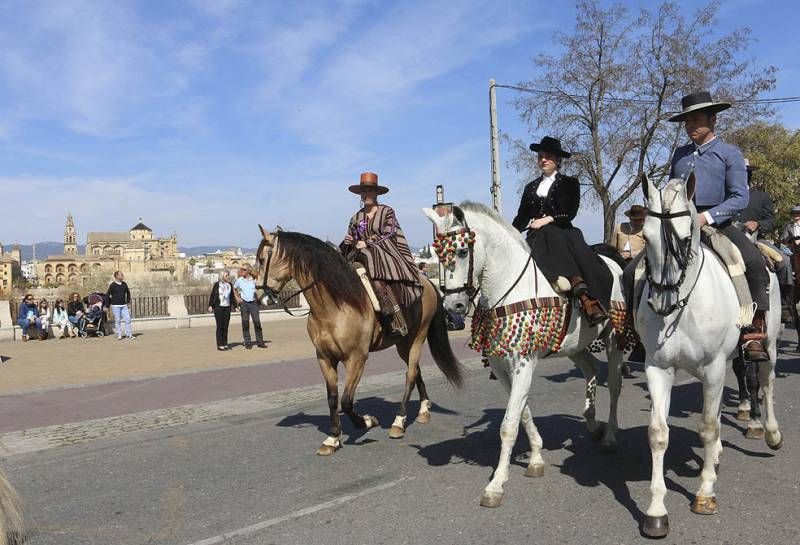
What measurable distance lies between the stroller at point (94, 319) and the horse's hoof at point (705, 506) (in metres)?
19.8

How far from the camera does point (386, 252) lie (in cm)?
755

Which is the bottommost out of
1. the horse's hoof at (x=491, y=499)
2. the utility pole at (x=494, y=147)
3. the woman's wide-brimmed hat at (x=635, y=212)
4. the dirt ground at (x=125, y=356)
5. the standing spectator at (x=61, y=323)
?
the horse's hoof at (x=491, y=499)

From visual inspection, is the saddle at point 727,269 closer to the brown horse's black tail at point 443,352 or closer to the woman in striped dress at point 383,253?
the woman in striped dress at point 383,253

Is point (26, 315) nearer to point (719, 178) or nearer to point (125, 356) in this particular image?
point (125, 356)

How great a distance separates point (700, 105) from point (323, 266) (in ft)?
12.6

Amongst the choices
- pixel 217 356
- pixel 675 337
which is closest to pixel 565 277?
pixel 675 337

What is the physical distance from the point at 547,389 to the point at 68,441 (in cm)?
657

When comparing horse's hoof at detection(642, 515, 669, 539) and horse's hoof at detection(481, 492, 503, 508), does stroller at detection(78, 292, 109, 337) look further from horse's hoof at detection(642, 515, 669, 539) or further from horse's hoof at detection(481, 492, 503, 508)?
horse's hoof at detection(642, 515, 669, 539)

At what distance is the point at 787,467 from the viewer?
5801 millimetres

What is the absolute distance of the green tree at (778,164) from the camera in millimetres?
36809

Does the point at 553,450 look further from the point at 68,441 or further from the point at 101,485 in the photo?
the point at 68,441

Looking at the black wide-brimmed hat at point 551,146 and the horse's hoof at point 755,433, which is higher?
the black wide-brimmed hat at point 551,146

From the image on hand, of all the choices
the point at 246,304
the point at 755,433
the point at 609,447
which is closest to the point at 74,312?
the point at 246,304

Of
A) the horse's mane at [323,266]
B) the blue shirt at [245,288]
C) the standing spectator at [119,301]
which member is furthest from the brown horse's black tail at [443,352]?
the standing spectator at [119,301]
